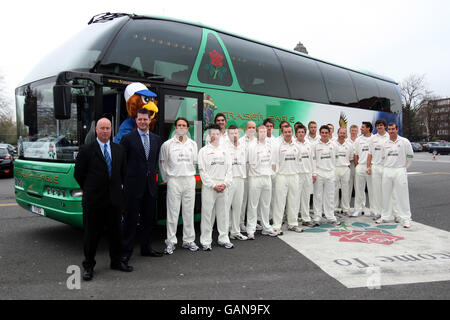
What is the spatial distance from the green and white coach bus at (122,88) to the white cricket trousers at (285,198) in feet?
4.41

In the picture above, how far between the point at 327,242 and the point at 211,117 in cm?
294

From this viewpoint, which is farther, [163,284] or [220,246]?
[220,246]

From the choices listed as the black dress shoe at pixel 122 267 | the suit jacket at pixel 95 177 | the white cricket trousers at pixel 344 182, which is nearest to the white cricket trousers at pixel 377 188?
the white cricket trousers at pixel 344 182

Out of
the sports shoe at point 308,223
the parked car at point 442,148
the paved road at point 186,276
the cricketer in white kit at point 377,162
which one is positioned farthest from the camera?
the parked car at point 442,148

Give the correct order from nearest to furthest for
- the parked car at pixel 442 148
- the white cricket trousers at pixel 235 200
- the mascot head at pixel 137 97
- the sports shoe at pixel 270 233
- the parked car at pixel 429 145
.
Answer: the mascot head at pixel 137 97 → the white cricket trousers at pixel 235 200 → the sports shoe at pixel 270 233 → the parked car at pixel 442 148 → the parked car at pixel 429 145

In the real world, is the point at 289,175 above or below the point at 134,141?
below

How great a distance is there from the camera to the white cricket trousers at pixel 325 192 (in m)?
7.00

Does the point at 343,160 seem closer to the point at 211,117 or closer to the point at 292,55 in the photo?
the point at 292,55

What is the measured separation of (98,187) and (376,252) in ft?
13.5

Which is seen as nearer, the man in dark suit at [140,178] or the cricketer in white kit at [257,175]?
the man in dark suit at [140,178]

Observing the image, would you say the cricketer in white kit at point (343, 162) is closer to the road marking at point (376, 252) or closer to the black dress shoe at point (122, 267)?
the road marking at point (376, 252)

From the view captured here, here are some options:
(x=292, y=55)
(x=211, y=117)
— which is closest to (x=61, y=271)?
(x=211, y=117)

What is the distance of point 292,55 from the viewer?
8375 mm

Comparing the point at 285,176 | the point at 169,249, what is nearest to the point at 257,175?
the point at 285,176
